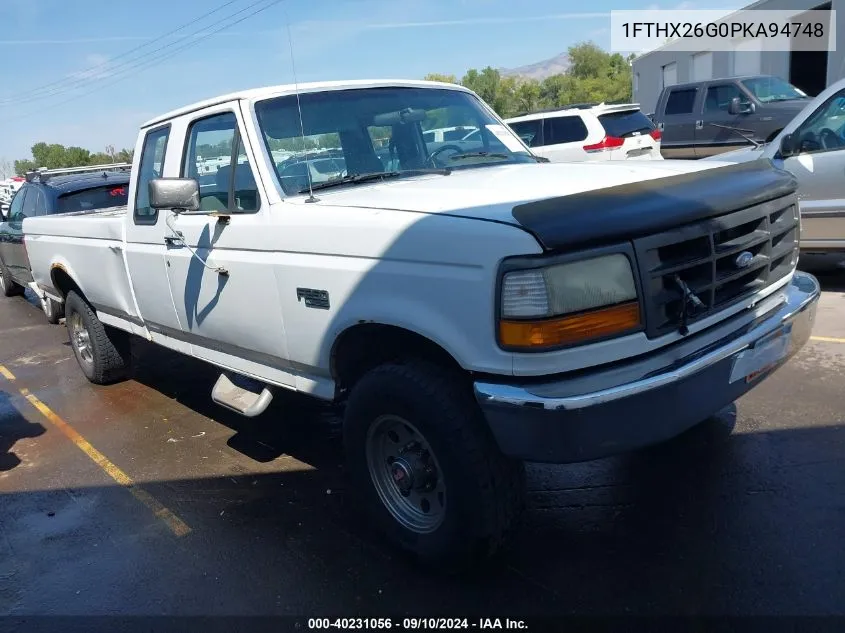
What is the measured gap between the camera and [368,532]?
137 inches

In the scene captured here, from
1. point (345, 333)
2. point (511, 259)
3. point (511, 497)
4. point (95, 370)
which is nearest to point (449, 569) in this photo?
point (511, 497)

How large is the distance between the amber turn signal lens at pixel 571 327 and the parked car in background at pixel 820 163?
178 inches

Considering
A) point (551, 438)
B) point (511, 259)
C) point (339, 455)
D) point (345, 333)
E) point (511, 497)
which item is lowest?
point (339, 455)

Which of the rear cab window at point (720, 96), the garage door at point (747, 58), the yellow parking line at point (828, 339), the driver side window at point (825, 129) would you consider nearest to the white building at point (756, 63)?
the garage door at point (747, 58)

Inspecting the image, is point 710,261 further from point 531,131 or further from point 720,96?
point 720,96

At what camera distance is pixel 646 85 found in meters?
38.3

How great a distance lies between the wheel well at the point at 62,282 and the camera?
6116 mm

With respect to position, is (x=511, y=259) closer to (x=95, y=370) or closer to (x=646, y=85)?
(x=95, y=370)

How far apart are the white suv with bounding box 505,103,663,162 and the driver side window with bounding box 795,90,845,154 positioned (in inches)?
233

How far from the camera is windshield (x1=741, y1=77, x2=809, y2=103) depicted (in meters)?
13.3

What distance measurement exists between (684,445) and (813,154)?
3992 millimetres

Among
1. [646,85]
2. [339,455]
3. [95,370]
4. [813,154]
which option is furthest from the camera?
[646,85]

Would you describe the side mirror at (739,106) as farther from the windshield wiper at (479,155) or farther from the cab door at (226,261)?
the cab door at (226,261)

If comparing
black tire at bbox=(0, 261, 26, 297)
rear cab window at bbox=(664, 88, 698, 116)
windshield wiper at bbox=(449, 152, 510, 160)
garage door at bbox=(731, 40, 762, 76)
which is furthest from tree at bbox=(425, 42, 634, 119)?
windshield wiper at bbox=(449, 152, 510, 160)
